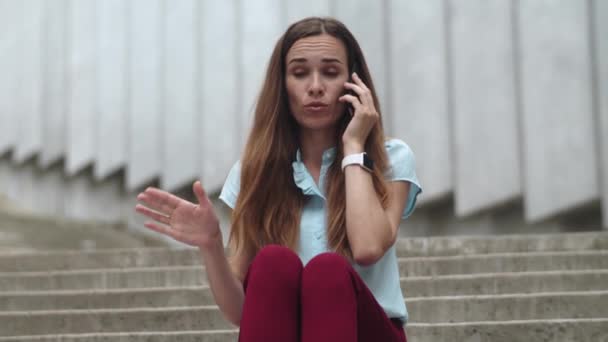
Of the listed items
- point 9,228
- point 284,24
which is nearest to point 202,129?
point 284,24

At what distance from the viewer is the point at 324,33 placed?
7.50 ft

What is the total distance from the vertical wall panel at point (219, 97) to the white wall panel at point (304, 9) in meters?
0.67

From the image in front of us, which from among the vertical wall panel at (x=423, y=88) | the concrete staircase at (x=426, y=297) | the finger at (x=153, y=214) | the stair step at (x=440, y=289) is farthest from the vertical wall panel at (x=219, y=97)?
the finger at (x=153, y=214)

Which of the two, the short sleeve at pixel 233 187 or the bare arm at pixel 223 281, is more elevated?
the short sleeve at pixel 233 187

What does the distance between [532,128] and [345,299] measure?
5.49m

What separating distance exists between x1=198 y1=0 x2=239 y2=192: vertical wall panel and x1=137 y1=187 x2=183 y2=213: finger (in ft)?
22.5

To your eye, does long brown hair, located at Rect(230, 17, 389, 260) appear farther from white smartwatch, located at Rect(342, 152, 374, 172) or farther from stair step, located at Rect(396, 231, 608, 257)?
stair step, located at Rect(396, 231, 608, 257)

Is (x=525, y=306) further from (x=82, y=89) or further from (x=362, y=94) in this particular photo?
(x=82, y=89)

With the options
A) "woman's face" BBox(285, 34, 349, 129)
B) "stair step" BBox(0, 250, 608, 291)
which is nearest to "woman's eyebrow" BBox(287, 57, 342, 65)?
"woman's face" BBox(285, 34, 349, 129)

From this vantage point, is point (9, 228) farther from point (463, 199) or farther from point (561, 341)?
point (561, 341)

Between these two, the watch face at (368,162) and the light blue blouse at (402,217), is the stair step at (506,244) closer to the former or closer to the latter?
the light blue blouse at (402,217)

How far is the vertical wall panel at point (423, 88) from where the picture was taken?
25.3 ft

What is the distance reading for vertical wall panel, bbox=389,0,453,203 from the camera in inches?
304

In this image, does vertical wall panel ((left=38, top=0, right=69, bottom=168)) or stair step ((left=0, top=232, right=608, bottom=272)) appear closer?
stair step ((left=0, top=232, right=608, bottom=272))
